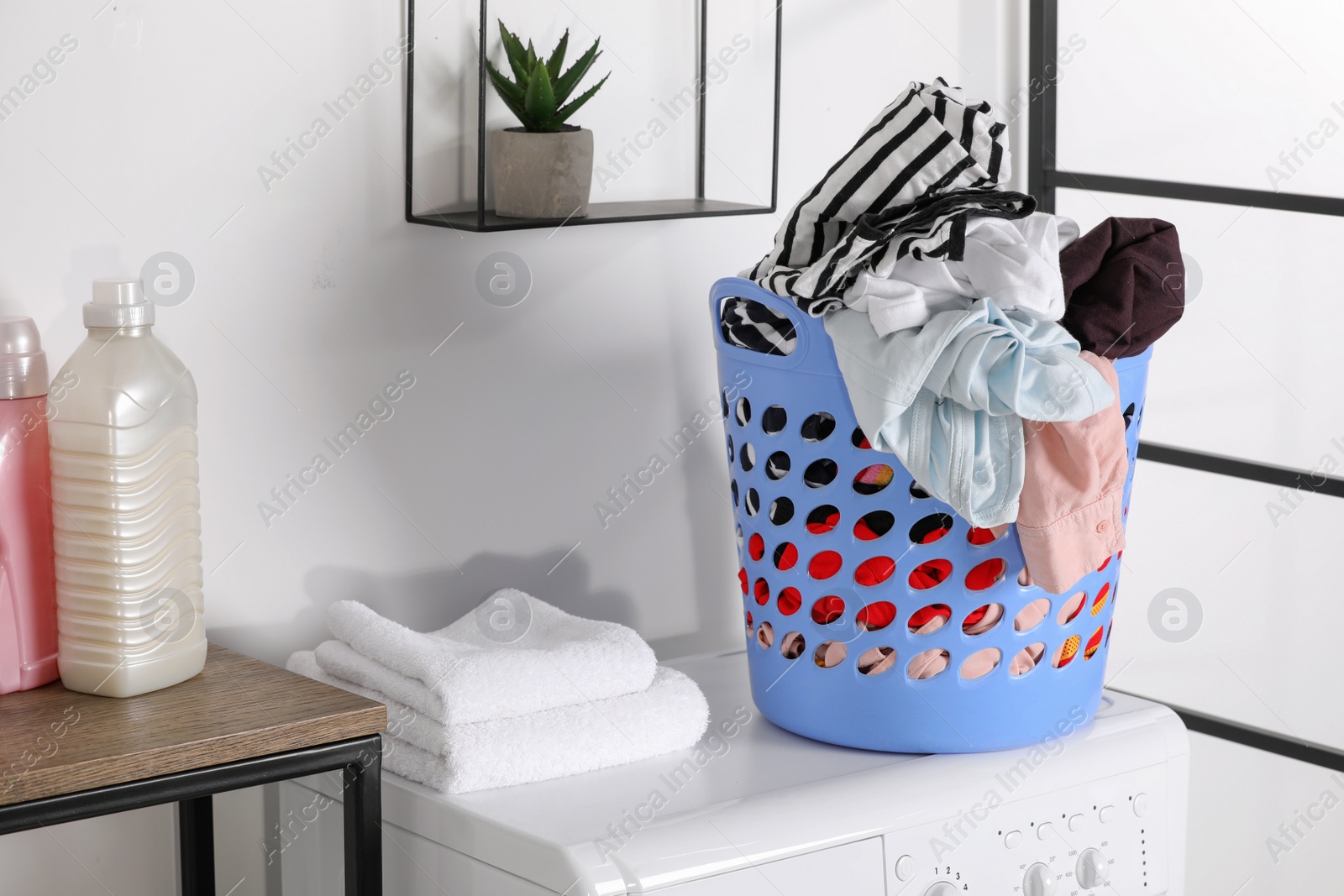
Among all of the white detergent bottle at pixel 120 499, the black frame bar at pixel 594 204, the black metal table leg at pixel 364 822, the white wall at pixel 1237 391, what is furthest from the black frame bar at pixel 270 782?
the white wall at pixel 1237 391

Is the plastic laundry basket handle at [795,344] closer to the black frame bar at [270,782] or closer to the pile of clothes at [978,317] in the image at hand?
the pile of clothes at [978,317]

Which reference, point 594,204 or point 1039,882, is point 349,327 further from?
point 1039,882

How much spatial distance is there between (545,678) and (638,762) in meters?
0.10

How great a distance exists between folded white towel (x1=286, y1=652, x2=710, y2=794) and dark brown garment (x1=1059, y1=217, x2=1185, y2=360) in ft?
1.42

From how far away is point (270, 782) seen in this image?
0.93 meters

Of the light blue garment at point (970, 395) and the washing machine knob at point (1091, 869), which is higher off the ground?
the light blue garment at point (970, 395)

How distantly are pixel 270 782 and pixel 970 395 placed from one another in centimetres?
56

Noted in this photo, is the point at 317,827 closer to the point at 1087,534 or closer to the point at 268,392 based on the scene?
the point at 268,392

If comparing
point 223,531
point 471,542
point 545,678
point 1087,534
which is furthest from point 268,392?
point 1087,534

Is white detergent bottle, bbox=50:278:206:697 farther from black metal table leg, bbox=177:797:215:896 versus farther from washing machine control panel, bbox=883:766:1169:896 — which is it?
washing machine control panel, bbox=883:766:1169:896

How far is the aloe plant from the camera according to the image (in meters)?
1.18

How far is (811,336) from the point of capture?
0.99 meters

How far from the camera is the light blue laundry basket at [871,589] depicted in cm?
100

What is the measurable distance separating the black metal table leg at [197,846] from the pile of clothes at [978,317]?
0.62 m
